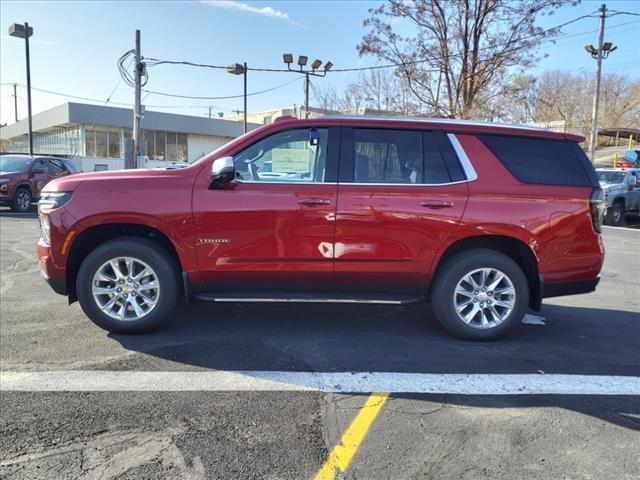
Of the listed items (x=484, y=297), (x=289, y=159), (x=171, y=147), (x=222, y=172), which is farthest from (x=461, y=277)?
(x=171, y=147)

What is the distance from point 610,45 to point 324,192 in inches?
1012

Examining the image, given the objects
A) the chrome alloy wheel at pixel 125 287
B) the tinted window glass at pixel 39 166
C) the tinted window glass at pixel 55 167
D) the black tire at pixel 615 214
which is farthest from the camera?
the black tire at pixel 615 214

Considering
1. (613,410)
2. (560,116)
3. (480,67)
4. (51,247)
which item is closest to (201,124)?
(480,67)

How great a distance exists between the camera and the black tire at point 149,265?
443 centimetres

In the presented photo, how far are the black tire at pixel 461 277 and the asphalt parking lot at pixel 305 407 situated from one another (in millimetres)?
154

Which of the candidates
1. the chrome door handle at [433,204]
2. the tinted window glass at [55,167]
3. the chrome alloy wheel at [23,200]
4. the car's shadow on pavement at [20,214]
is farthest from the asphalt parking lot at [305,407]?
the tinted window glass at [55,167]

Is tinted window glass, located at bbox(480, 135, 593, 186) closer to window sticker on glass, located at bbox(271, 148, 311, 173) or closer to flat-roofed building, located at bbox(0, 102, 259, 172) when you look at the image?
window sticker on glass, located at bbox(271, 148, 311, 173)

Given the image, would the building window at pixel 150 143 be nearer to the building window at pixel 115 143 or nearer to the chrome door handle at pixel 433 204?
the building window at pixel 115 143

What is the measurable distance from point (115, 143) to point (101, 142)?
1019 millimetres

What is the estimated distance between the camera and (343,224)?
4.36 m

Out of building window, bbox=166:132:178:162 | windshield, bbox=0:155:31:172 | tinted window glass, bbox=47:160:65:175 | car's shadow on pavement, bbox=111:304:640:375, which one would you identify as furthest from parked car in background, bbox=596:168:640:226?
building window, bbox=166:132:178:162

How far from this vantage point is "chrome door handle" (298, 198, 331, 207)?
4328mm

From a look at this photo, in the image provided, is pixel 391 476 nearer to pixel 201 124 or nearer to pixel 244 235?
pixel 244 235

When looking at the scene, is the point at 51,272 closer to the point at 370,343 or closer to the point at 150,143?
the point at 370,343
